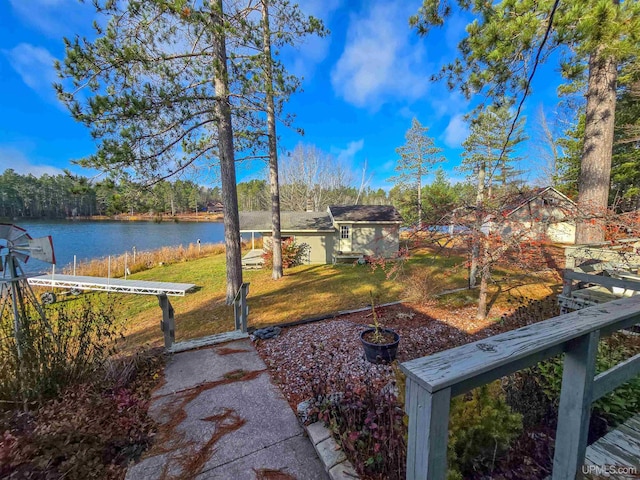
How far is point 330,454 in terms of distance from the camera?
6.68ft

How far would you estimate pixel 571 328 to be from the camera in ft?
3.52

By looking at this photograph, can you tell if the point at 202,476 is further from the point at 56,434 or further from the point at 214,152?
the point at 214,152

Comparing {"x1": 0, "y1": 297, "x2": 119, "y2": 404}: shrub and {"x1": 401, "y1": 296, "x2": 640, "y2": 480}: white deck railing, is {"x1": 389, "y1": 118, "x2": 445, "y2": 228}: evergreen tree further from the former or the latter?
{"x1": 0, "y1": 297, "x2": 119, "y2": 404}: shrub

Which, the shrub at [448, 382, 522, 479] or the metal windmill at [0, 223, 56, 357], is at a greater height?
the metal windmill at [0, 223, 56, 357]

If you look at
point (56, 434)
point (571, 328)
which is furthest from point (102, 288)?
point (571, 328)

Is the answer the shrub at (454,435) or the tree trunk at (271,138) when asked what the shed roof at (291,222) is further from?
the shrub at (454,435)

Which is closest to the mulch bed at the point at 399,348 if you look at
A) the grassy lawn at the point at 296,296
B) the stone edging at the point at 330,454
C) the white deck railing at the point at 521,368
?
the stone edging at the point at 330,454

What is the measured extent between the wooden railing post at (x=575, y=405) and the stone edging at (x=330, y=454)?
4.00 ft

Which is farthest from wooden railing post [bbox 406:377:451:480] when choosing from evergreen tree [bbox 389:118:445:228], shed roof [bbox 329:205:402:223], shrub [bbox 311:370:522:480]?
evergreen tree [bbox 389:118:445:228]

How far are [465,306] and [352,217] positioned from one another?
394 inches

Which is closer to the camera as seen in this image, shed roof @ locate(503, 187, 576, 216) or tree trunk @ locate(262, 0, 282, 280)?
shed roof @ locate(503, 187, 576, 216)

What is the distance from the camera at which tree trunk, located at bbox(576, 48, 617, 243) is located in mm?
5590

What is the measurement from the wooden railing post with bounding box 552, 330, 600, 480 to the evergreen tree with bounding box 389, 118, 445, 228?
2457cm

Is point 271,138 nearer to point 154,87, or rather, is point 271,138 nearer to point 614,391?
point 154,87
